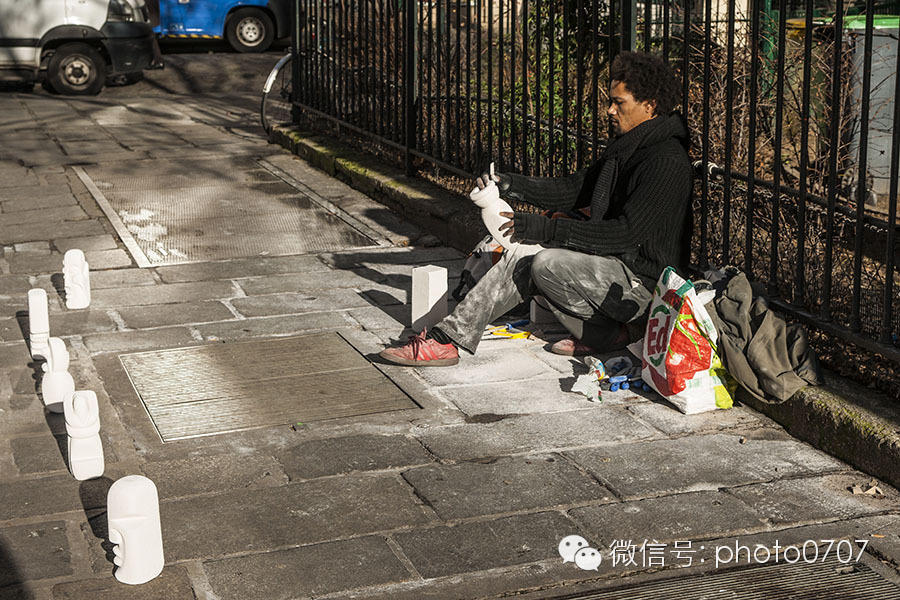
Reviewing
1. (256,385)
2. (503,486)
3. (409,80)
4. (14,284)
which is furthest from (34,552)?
(409,80)

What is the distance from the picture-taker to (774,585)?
344cm

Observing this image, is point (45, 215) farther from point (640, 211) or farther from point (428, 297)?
point (640, 211)

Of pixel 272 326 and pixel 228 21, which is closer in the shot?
pixel 272 326

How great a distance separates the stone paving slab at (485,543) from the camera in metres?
3.55

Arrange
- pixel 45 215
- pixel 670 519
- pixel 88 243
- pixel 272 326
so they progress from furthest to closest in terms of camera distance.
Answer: pixel 45 215, pixel 88 243, pixel 272 326, pixel 670 519

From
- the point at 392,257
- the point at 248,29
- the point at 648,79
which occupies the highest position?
the point at 248,29

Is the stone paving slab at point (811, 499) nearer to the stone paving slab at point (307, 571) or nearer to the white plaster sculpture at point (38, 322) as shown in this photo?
the stone paving slab at point (307, 571)

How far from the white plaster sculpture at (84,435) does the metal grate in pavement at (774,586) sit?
5.71 ft

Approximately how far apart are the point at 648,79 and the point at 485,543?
2501 mm

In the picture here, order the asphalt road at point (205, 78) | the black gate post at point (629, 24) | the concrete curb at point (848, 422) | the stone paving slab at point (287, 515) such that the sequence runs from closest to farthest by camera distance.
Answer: the stone paving slab at point (287, 515) < the concrete curb at point (848, 422) < the black gate post at point (629, 24) < the asphalt road at point (205, 78)

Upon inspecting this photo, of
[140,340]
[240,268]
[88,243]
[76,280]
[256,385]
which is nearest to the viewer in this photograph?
[256,385]

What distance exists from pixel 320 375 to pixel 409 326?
0.90 metres

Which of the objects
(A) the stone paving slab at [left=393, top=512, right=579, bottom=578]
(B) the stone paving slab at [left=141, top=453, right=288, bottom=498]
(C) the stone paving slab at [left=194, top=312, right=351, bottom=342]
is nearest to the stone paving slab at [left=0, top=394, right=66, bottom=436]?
(B) the stone paving slab at [left=141, top=453, right=288, bottom=498]

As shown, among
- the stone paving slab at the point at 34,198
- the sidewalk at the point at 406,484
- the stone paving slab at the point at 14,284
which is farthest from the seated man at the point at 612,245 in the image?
the stone paving slab at the point at 34,198
